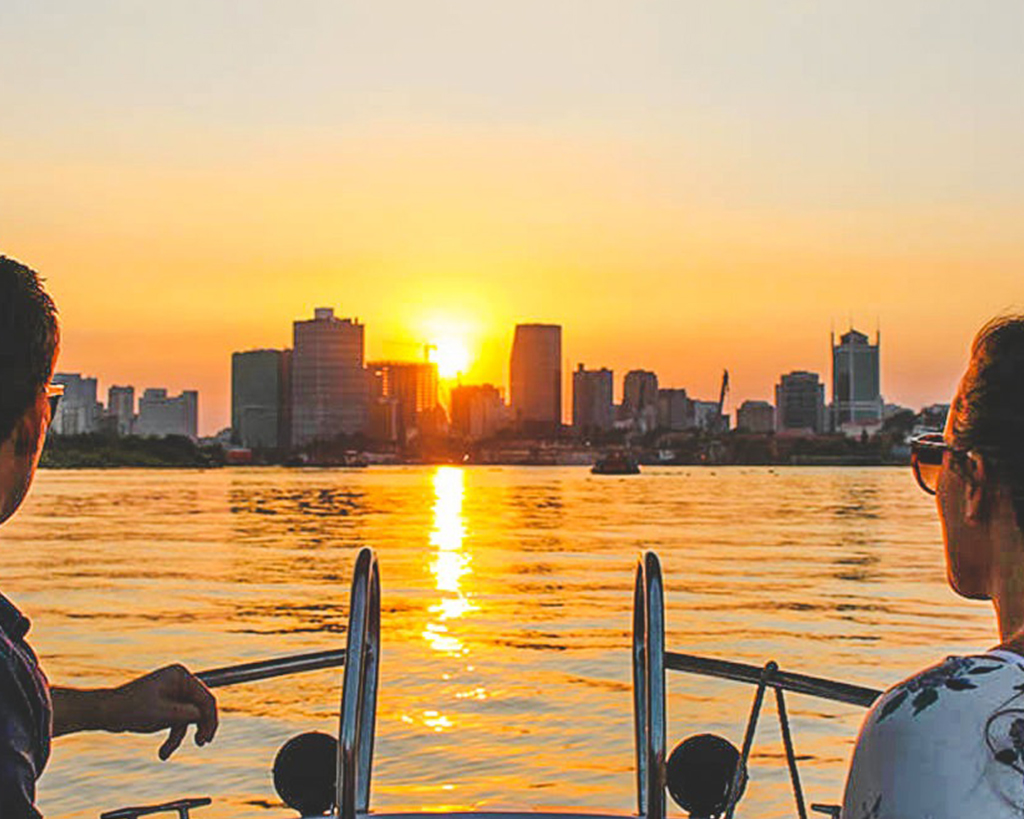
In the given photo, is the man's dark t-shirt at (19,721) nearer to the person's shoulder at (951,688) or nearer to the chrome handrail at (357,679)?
the person's shoulder at (951,688)

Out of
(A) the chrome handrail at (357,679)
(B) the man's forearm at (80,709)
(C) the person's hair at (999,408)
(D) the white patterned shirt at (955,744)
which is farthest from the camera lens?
(A) the chrome handrail at (357,679)

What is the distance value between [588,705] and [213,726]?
18014 millimetres

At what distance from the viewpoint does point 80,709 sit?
252 centimetres

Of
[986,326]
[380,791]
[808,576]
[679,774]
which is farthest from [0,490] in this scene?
[808,576]

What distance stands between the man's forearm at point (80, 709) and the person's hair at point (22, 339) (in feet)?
1.83

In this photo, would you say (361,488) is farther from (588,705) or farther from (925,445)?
(925,445)

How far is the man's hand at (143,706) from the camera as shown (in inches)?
99.0

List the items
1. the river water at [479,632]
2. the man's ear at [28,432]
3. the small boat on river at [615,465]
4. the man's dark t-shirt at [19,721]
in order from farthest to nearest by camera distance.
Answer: the small boat on river at [615,465] → the river water at [479,632] → the man's ear at [28,432] → the man's dark t-shirt at [19,721]

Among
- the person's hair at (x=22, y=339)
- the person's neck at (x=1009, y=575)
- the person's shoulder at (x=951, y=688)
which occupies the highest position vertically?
the person's hair at (x=22, y=339)

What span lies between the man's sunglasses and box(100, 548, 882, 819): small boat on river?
114cm

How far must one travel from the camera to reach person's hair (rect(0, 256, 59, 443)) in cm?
206

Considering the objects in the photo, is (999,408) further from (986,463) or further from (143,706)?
(143,706)

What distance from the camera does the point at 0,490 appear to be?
215 centimetres

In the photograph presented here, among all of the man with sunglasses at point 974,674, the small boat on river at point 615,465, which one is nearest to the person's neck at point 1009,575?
the man with sunglasses at point 974,674
